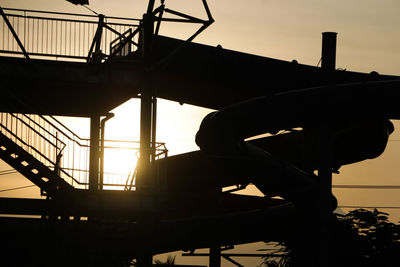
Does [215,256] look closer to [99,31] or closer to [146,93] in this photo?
[146,93]

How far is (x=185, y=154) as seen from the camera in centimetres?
3222

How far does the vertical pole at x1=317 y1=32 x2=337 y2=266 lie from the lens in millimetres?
19422

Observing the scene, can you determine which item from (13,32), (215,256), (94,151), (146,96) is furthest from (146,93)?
(215,256)

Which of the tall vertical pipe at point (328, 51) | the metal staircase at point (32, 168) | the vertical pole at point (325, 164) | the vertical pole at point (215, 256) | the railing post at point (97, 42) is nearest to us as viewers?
the vertical pole at point (325, 164)

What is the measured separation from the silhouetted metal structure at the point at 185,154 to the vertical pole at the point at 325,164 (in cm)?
3

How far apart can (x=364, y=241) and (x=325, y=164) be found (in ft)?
16.7

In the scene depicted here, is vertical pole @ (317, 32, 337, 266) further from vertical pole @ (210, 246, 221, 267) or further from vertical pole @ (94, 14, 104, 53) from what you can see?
vertical pole @ (210, 246, 221, 267)

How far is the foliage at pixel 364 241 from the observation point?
23016 mm

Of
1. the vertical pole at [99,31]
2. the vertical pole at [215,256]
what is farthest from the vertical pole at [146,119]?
the vertical pole at [215,256]

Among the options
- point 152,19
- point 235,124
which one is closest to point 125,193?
point 235,124

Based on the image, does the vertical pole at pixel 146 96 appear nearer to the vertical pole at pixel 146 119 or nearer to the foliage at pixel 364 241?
the vertical pole at pixel 146 119

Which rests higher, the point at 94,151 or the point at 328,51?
the point at 328,51

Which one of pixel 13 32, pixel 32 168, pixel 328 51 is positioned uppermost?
pixel 13 32

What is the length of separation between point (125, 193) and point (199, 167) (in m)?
8.67
